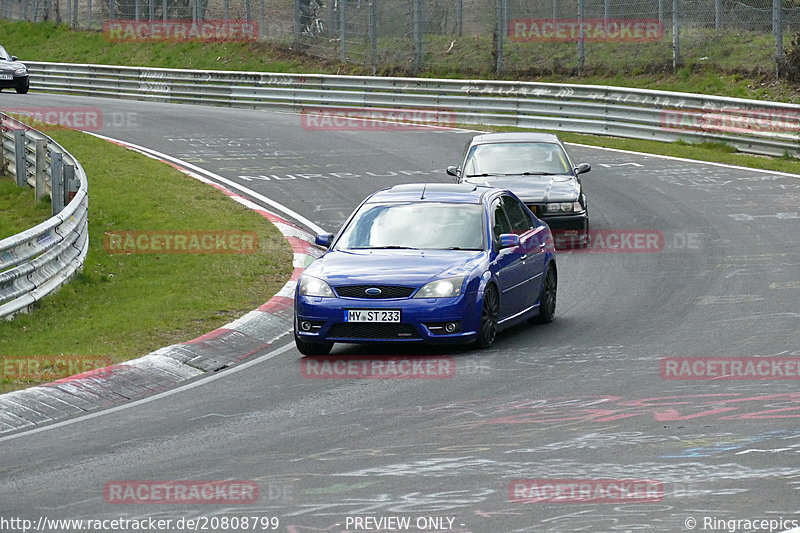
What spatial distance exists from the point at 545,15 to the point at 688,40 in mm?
3858

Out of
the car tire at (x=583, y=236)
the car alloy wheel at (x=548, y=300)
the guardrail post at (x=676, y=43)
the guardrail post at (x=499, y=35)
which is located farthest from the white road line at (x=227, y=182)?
the guardrail post at (x=676, y=43)

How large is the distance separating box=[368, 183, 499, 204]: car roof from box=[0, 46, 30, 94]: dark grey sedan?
2984cm

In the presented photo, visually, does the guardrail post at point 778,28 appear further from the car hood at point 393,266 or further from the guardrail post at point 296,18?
the car hood at point 393,266

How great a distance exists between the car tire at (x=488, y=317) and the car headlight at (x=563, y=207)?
6.40 metres

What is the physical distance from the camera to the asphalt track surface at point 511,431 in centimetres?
692

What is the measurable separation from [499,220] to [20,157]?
446 inches

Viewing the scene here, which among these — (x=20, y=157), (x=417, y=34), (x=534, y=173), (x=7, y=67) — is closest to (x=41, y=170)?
(x=20, y=157)

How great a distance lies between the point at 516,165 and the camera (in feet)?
65.2

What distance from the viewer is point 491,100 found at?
32.9 meters

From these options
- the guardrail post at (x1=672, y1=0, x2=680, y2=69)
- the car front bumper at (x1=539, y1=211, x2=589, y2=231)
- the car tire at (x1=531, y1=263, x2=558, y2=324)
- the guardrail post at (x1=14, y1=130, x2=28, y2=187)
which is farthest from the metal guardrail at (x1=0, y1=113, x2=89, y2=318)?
the guardrail post at (x1=672, y1=0, x2=680, y2=69)

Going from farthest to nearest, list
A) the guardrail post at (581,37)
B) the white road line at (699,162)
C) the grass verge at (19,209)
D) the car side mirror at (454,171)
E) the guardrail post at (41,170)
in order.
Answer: the guardrail post at (581,37)
the white road line at (699,162)
the guardrail post at (41,170)
the car side mirror at (454,171)
the grass verge at (19,209)

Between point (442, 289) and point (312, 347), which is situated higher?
point (442, 289)

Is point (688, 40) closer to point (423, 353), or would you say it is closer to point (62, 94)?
point (62, 94)

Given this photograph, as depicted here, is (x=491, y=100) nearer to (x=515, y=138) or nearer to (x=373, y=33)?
(x=373, y=33)
